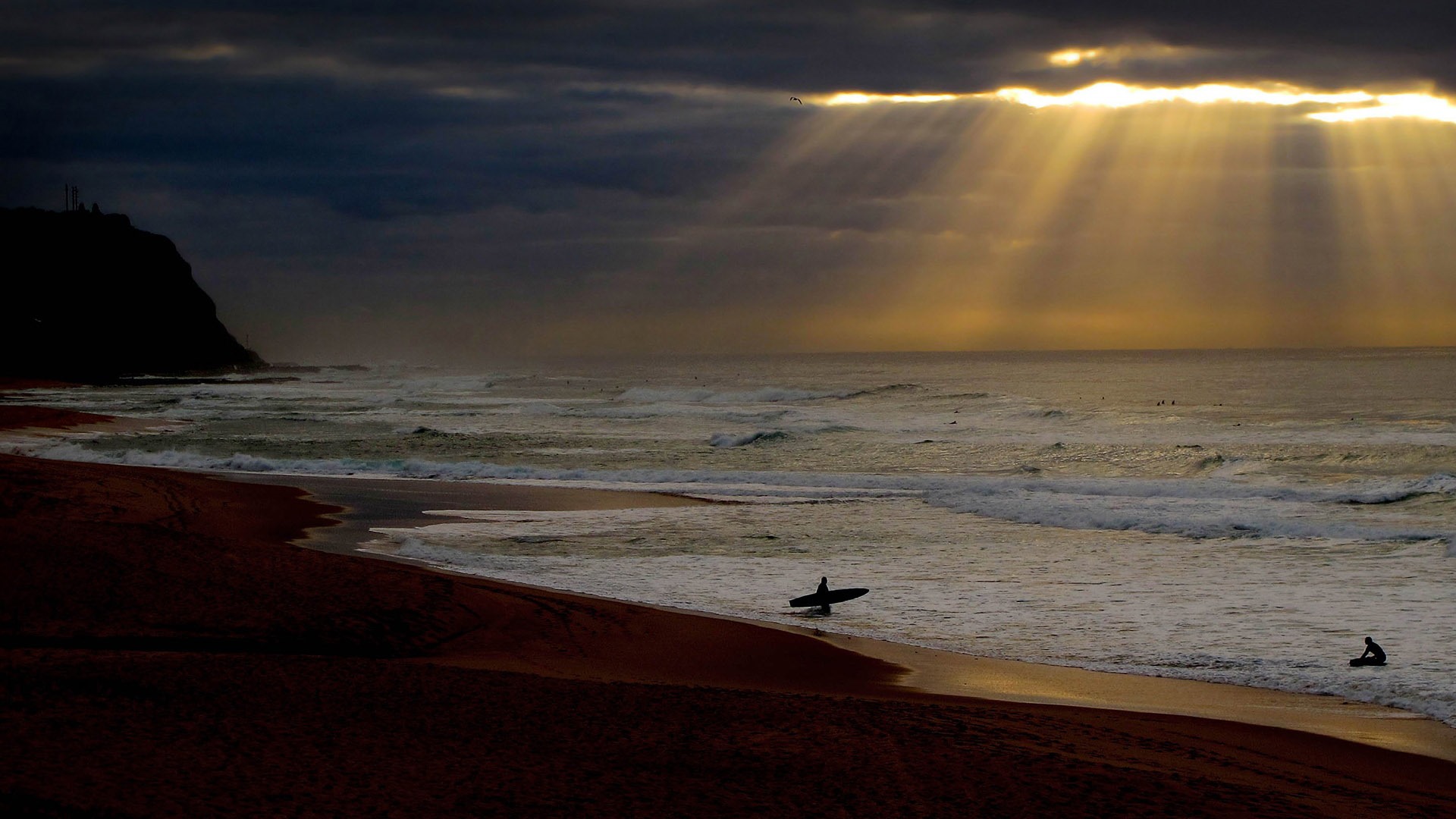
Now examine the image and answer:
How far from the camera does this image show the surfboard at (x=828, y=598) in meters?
11.4

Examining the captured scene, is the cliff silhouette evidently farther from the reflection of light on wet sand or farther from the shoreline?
the reflection of light on wet sand

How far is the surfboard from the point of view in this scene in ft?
37.4

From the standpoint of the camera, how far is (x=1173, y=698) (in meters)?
8.36

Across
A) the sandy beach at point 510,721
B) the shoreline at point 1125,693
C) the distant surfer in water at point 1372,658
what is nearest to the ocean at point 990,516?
the distant surfer in water at point 1372,658

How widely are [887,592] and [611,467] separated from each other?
16.6 m

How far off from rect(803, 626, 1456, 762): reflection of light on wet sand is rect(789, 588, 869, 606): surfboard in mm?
1671

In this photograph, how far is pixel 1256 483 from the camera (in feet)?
84.9

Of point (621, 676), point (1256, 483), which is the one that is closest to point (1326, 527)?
point (1256, 483)

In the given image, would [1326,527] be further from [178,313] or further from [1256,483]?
[178,313]

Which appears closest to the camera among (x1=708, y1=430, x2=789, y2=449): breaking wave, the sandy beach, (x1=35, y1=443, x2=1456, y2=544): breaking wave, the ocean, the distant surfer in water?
the sandy beach

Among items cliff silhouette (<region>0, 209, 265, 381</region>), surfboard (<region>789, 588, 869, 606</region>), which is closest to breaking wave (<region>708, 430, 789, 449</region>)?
surfboard (<region>789, 588, 869, 606</region>)

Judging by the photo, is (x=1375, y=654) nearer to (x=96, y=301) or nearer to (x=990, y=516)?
(x=990, y=516)

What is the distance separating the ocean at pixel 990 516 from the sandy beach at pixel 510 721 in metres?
1.72

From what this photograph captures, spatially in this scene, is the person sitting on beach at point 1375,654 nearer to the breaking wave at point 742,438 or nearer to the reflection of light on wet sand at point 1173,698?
the reflection of light on wet sand at point 1173,698
